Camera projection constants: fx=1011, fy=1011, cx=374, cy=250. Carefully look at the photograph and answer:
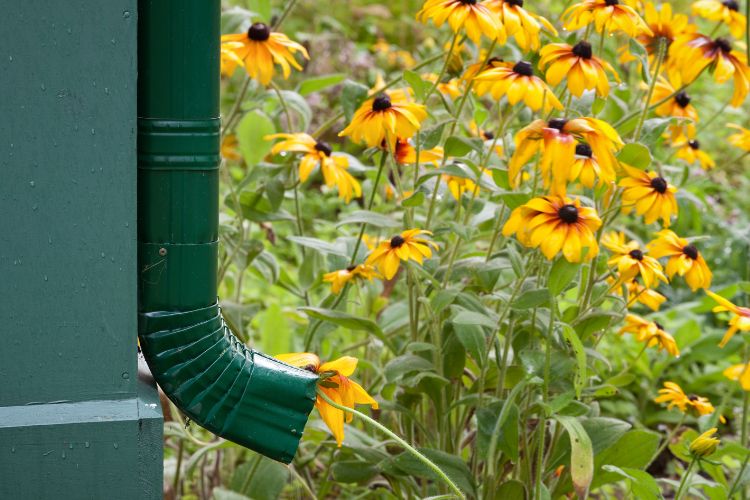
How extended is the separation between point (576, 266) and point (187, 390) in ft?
1.91

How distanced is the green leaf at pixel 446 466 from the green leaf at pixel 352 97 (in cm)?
61

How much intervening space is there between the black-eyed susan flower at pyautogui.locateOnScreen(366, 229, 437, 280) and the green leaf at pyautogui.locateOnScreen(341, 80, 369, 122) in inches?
11.5

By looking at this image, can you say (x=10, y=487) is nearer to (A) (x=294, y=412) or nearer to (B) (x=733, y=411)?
(A) (x=294, y=412)

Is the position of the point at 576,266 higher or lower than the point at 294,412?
higher

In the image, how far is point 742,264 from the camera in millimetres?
3033

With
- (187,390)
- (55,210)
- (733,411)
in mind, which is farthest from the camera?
(733,411)

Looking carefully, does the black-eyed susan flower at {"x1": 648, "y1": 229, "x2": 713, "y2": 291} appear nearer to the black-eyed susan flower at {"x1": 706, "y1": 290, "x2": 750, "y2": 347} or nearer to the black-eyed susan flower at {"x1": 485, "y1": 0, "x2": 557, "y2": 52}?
the black-eyed susan flower at {"x1": 706, "y1": 290, "x2": 750, "y2": 347}

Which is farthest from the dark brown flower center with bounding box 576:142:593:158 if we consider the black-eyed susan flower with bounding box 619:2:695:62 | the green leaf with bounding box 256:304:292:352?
the green leaf with bounding box 256:304:292:352

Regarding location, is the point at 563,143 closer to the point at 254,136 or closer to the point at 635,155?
the point at 635,155

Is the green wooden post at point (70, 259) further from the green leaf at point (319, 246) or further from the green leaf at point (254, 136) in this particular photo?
the green leaf at point (254, 136)

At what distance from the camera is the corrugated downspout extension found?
114 centimetres

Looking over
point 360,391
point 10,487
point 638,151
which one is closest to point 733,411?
point 638,151

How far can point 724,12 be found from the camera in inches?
75.1

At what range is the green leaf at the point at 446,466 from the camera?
1.66 metres
